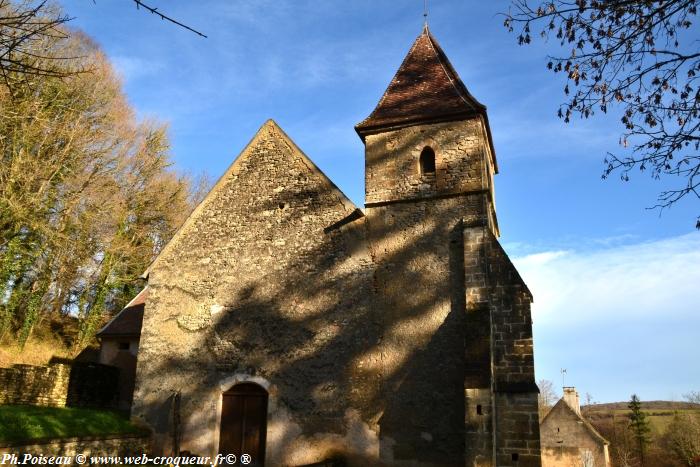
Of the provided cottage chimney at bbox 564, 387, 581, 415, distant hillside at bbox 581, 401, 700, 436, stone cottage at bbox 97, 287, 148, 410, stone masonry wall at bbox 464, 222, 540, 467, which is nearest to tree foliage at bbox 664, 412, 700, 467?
distant hillside at bbox 581, 401, 700, 436

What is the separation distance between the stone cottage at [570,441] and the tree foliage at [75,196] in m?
21.0

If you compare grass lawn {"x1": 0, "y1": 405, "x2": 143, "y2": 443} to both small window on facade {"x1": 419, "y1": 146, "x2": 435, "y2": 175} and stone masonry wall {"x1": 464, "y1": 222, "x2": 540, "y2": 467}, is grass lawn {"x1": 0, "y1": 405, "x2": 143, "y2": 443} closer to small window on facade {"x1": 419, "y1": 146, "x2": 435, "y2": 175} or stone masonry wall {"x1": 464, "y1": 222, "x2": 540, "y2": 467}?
stone masonry wall {"x1": 464, "y1": 222, "x2": 540, "y2": 467}

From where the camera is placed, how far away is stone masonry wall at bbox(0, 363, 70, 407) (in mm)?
14983

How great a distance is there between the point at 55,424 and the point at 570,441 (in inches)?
848

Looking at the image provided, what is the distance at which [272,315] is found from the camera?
13.6 m

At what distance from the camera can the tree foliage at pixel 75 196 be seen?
62.0 ft

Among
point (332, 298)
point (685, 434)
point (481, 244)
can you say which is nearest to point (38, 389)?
point (332, 298)

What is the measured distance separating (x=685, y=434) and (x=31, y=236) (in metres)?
41.6

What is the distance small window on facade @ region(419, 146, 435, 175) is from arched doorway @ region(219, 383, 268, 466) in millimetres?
6873

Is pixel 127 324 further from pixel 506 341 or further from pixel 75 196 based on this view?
pixel 506 341

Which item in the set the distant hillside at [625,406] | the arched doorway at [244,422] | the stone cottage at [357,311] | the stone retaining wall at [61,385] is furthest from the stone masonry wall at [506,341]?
the distant hillside at [625,406]

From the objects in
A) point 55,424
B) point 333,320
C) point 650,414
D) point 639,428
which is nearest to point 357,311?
point 333,320

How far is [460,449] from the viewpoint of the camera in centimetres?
1094

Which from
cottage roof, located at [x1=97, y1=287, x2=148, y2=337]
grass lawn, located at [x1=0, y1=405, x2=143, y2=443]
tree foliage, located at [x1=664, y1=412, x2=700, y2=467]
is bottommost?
tree foliage, located at [x1=664, y1=412, x2=700, y2=467]
